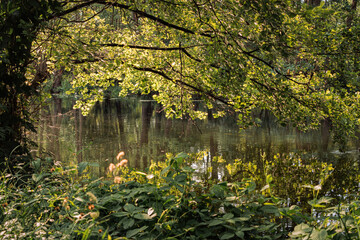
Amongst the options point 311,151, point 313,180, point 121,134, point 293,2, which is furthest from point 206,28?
point 121,134

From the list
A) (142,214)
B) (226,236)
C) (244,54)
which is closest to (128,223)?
(142,214)

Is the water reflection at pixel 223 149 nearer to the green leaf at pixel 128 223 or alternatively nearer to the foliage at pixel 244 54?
the foliage at pixel 244 54

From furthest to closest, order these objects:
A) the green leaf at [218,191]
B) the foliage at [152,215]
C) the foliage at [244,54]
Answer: the foliage at [244,54]
the green leaf at [218,191]
the foliage at [152,215]

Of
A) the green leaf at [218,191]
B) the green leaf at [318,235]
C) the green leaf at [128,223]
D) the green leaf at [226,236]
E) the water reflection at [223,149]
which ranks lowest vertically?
the water reflection at [223,149]

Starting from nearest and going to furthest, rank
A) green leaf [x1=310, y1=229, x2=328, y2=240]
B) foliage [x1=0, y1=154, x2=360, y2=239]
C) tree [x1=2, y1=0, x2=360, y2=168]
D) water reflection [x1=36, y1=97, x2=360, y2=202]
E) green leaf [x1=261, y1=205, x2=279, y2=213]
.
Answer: green leaf [x1=310, y1=229, x2=328, y2=240], foliage [x1=0, y1=154, x2=360, y2=239], green leaf [x1=261, y1=205, x2=279, y2=213], tree [x1=2, y1=0, x2=360, y2=168], water reflection [x1=36, y1=97, x2=360, y2=202]

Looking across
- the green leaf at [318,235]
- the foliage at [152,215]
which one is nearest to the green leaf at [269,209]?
the foliage at [152,215]

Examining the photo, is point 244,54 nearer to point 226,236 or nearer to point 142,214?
point 226,236

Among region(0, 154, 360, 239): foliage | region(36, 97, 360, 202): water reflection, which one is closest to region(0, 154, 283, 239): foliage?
region(0, 154, 360, 239): foliage

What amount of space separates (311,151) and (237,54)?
10.8 m

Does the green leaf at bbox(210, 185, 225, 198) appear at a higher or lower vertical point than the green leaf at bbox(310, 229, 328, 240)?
higher

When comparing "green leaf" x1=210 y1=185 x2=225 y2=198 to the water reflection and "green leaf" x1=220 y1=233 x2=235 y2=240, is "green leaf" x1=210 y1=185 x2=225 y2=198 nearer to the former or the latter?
"green leaf" x1=220 y1=233 x2=235 y2=240

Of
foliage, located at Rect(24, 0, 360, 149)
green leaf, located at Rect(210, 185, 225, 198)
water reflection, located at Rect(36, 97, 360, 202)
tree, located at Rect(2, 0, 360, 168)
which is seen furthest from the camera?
water reflection, located at Rect(36, 97, 360, 202)

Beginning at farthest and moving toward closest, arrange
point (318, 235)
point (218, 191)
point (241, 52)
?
1. point (241, 52)
2. point (218, 191)
3. point (318, 235)

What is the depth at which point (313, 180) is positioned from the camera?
9.65 metres
